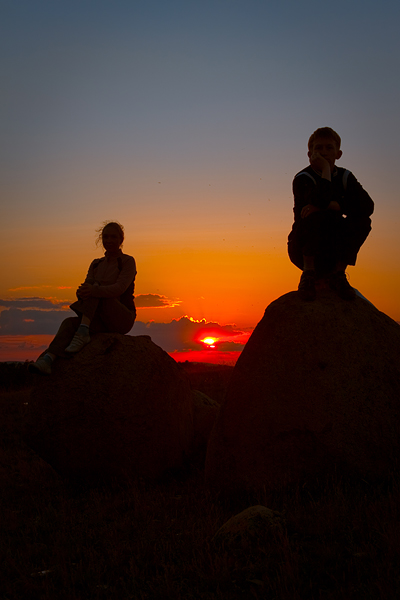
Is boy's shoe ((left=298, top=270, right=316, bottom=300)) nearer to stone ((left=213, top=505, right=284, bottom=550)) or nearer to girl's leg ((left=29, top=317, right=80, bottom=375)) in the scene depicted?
stone ((left=213, top=505, right=284, bottom=550))


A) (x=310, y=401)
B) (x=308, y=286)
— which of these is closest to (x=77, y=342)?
(x=308, y=286)

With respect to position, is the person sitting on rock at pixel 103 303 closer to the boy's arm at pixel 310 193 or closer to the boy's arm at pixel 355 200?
the boy's arm at pixel 310 193

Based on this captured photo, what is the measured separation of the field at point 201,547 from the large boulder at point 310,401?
24 centimetres

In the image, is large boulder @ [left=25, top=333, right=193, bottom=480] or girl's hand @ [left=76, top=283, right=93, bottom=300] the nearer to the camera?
large boulder @ [left=25, top=333, right=193, bottom=480]

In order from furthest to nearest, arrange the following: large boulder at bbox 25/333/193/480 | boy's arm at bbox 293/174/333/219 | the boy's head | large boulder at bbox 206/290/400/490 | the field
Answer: large boulder at bbox 25/333/193/480
the boy's head
boy's arm at bbox 293/174/333/219
large boulder at bbox 206/290/400/490
the field

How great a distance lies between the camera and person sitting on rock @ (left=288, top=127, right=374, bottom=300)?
5781 mm

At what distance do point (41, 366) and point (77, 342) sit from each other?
57 centimetres

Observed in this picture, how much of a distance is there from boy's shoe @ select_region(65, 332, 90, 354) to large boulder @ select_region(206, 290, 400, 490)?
7.80ft

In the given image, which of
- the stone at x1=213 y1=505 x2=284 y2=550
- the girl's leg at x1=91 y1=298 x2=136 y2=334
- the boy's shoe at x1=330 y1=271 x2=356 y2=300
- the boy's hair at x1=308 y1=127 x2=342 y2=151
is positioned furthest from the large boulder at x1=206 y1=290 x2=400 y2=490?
the girl's leg at x1=91 y1=298 x2=136 y2=334

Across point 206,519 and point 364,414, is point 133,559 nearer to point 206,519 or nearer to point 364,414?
point 206,519

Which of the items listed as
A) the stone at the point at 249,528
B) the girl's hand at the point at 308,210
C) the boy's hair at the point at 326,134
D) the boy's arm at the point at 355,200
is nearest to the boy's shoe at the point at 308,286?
the girl's hand at the point at 308,210

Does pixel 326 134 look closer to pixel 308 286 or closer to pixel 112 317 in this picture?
pixel 308 286

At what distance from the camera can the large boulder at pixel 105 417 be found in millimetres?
6906

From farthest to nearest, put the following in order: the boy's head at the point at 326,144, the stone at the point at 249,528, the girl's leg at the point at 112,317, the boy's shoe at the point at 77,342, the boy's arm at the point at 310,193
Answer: the girl's leg at the point at 112,317 < the boy's shoe at the point at 77,342 < the boy's head at the point at 326,144 < the boy's arm at the point at 310,193 < the stone at the point at 249,528
